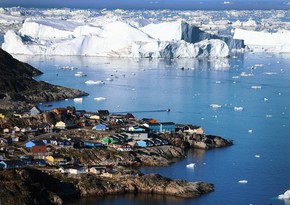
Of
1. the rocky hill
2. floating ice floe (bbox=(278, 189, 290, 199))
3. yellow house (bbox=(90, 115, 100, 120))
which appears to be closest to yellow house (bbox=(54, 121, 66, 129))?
yellow house (bbox=(90, 115, 100, 120))

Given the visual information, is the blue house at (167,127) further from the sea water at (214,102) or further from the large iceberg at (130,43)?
the large iceberg at (130,43)

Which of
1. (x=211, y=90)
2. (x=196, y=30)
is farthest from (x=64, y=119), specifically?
(x=196, y=30)

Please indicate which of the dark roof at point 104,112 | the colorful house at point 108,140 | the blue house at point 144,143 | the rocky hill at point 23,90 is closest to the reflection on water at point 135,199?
the colorful house at point 108,140

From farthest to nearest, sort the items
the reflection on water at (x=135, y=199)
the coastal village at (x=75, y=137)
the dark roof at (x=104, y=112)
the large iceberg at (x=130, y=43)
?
the large iceberg at (x=130, y=43) → the dark roof at (x=104, y=112) → the coastal village at (x=75, y=137) → the reflection on water at (x=135, y=199)

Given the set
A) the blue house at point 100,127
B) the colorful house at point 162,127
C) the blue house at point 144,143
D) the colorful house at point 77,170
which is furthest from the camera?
the colorful house at point 162,127

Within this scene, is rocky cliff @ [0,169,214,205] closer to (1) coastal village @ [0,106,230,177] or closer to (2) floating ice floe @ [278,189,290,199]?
(1) coastal village @ [0,106,230,177]

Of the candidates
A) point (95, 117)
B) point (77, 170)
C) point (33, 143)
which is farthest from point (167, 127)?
point (77, 170)

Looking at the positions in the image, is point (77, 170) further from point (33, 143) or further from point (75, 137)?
point (75, 137)
